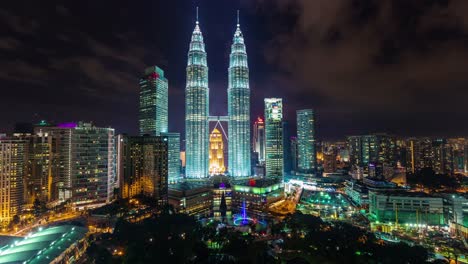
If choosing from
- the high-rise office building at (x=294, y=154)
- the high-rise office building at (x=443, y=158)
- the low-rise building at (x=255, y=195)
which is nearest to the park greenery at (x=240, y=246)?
the low-rise building at (x=255, y=195)

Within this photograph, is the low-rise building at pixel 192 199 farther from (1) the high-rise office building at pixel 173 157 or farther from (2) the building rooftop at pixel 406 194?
(2) the building rooftop at pixel 406 194

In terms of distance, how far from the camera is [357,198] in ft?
117

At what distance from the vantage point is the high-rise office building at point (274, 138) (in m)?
53.9

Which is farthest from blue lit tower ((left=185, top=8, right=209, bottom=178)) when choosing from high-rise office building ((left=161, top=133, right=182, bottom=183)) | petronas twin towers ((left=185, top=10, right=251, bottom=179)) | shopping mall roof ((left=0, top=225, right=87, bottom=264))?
shopping mall roof ((left=0, top=225, right=87, bottom=264))

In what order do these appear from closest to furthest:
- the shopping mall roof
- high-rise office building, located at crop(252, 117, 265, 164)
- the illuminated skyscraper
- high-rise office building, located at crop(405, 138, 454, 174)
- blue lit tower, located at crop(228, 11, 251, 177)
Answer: the shopping mall roof
high-rise office building, located at crop(405, 138, 454, 174)
blue lit tower, located at crop(228, 11, 251, 177)
the illuminated skyscraper
high-rise office building, located at crop(252, 117, 265, 164)

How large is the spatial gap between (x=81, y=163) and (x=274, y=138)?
124ft

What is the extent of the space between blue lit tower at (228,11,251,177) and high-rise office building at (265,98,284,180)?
4.78 metres

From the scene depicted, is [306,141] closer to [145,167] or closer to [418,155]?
[418,155]

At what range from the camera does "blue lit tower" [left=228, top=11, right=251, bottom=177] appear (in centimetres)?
5378

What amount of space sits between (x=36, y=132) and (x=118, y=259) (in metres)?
26.6

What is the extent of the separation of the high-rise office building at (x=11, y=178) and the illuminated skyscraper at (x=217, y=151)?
4096 centimetres

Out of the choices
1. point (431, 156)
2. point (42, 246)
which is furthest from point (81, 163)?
point (431, 156)

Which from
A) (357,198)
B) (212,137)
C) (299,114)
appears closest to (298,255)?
(357,198)

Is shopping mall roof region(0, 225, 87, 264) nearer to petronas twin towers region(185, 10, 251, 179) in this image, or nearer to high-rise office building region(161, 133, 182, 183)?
high-rise office building region(161, 133, 182, 183)
